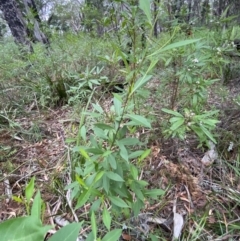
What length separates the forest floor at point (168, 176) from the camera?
105 cm

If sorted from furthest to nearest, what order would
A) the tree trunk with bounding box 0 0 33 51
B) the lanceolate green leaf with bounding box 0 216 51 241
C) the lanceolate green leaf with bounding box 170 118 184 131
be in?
the tree trunk with bounding box 0 0 33 51
the lanceolate green leaf with bounding box 170 118 184 131
the lanceolate green leaf with bounding box 0 216 51 241

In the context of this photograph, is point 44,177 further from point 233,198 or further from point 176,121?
point 233,198

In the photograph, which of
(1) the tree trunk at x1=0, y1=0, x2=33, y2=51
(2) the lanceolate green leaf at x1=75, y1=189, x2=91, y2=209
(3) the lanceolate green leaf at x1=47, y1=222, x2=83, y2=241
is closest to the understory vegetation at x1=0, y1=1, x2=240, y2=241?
(2) the lanceolate green leaf at x1=75, y1=189, x2=91, y2=209

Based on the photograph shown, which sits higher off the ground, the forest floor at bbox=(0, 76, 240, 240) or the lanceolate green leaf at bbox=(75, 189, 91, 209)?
the lanceolate green leaf at bbox=(75, 189, 91, 209)

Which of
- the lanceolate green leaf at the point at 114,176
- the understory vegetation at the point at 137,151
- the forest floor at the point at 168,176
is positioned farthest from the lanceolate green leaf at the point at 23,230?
the forest floor at the point at 168,176

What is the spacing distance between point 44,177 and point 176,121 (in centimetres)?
76

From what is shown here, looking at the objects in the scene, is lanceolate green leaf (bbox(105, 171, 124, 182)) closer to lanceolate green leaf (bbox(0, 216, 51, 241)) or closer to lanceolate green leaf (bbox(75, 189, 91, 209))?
lanceolate green leaf (bbox(75, 189, 91, 209))

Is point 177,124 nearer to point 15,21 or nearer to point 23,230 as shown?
point 23,230

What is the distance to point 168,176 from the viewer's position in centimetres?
120

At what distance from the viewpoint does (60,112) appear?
1904mm

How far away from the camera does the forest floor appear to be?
41.2 inches

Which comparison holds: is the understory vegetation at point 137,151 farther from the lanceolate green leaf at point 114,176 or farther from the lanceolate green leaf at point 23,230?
the lanceolate green leaf at point 23,230

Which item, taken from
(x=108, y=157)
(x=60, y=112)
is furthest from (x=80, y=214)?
(x=60, y=112)

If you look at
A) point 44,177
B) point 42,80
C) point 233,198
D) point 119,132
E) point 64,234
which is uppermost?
point 64,234
